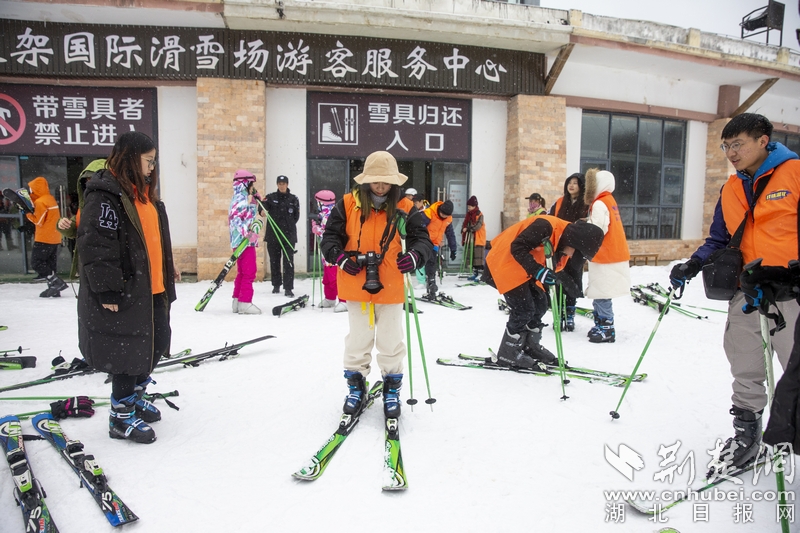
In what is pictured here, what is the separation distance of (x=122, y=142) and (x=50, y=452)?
194 cm

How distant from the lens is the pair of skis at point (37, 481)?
7.12 feet

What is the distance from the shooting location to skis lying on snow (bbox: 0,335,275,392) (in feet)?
12.6

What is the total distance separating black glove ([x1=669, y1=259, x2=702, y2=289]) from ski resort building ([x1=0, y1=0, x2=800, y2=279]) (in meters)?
8.00

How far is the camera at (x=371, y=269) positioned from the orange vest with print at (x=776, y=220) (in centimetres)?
220

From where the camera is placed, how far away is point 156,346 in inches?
121

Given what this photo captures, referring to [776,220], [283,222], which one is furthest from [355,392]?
[283,222]

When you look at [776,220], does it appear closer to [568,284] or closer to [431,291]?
[568,284]

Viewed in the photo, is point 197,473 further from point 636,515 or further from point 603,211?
point 603,211

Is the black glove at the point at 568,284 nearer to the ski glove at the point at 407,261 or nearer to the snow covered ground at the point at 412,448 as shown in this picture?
the snow covered ground at the point at 412,448

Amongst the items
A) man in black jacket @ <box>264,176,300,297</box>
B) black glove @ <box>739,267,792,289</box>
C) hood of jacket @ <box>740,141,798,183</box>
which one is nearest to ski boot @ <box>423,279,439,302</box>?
man in black jacket @ <box>264,176,300,297</box>

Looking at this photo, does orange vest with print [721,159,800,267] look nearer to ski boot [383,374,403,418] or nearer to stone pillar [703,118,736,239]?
ski boot [383,374,403,418]

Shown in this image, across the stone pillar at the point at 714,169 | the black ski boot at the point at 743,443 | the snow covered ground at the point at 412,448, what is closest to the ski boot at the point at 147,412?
the snow covered ground at the point at 412,448

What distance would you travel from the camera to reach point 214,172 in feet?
31.3

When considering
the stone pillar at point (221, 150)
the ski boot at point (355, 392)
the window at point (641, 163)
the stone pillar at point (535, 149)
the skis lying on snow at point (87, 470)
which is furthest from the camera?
the window at point (641, 163)
